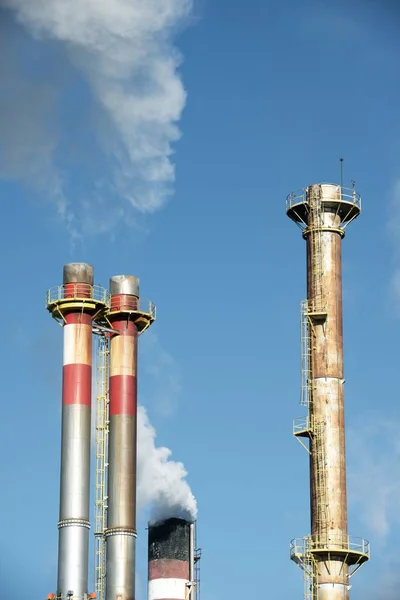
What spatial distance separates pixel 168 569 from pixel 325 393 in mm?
17562

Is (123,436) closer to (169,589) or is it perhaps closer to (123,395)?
(123,395)

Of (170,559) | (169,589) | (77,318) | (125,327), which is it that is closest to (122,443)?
(125,327)

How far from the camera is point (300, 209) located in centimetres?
9350

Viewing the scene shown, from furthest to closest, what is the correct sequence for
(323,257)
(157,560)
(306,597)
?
(157,560) < (323,257) < (306,597)

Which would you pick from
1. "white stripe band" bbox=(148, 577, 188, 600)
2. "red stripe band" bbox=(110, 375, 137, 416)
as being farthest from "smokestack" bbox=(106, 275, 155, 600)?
"white stripe band" bbox=(148, 577, 188, 600)

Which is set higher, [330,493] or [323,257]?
[323,257]

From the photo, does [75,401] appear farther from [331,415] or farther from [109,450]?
[331,415]

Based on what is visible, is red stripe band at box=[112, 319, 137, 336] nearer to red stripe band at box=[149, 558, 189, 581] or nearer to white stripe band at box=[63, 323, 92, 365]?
white stripe band at box=[63, 323, 92, 365]

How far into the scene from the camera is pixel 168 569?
324 feet

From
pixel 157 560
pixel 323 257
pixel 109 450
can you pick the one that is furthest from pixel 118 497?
pixel 323 257

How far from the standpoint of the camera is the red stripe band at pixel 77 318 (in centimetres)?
9206

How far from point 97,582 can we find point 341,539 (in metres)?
15.2

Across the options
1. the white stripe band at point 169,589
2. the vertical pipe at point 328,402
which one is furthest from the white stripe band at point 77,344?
the white stripe band at point 169,589

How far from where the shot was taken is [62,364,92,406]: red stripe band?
296ft
